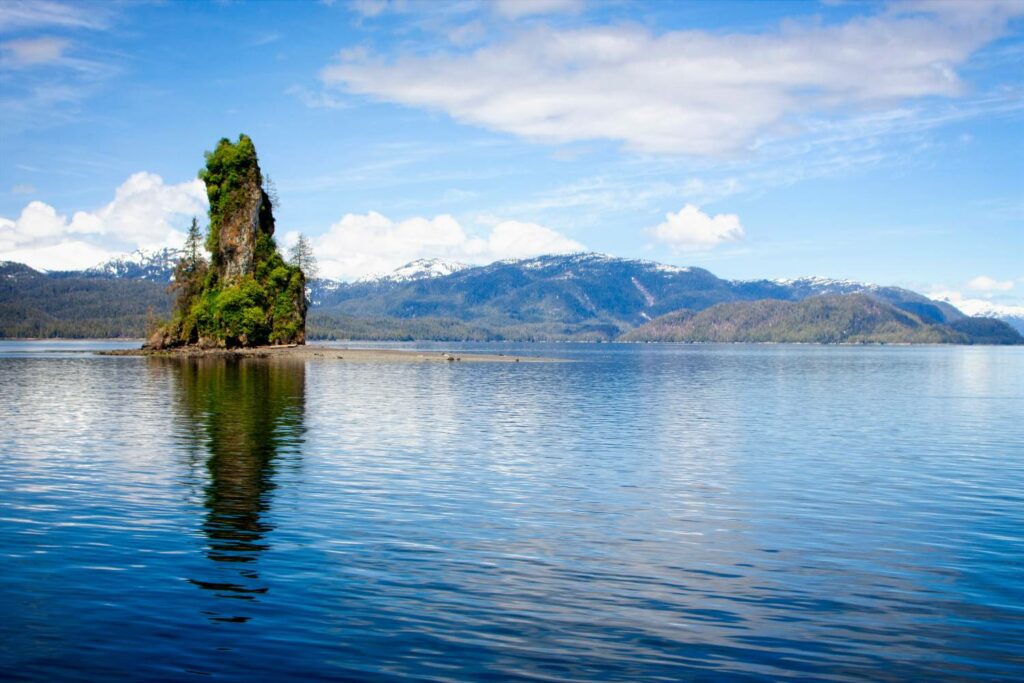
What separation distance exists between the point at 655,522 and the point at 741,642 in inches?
502

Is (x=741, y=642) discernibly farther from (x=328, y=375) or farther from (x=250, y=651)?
(x=328, y=375)

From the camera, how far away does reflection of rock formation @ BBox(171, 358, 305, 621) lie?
2477 centimetres

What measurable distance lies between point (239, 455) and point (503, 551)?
930 inches

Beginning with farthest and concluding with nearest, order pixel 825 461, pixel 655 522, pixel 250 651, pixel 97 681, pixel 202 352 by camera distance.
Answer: pixel 202 352 < pixel 825 461 < pixel 655 522 < pixel 250 651 < pixel 97 681

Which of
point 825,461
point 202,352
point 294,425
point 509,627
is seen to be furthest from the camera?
point 202,352

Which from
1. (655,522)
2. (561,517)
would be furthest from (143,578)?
(655,522)

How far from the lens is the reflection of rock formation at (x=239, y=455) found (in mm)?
24766

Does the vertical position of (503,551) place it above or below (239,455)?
below

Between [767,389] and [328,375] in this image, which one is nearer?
[767,389]

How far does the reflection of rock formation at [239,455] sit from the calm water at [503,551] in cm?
23

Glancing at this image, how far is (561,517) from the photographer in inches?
1282

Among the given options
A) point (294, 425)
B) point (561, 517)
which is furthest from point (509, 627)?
point (294, 425)

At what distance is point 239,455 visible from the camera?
1818 inches

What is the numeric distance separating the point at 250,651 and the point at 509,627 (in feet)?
18.6
